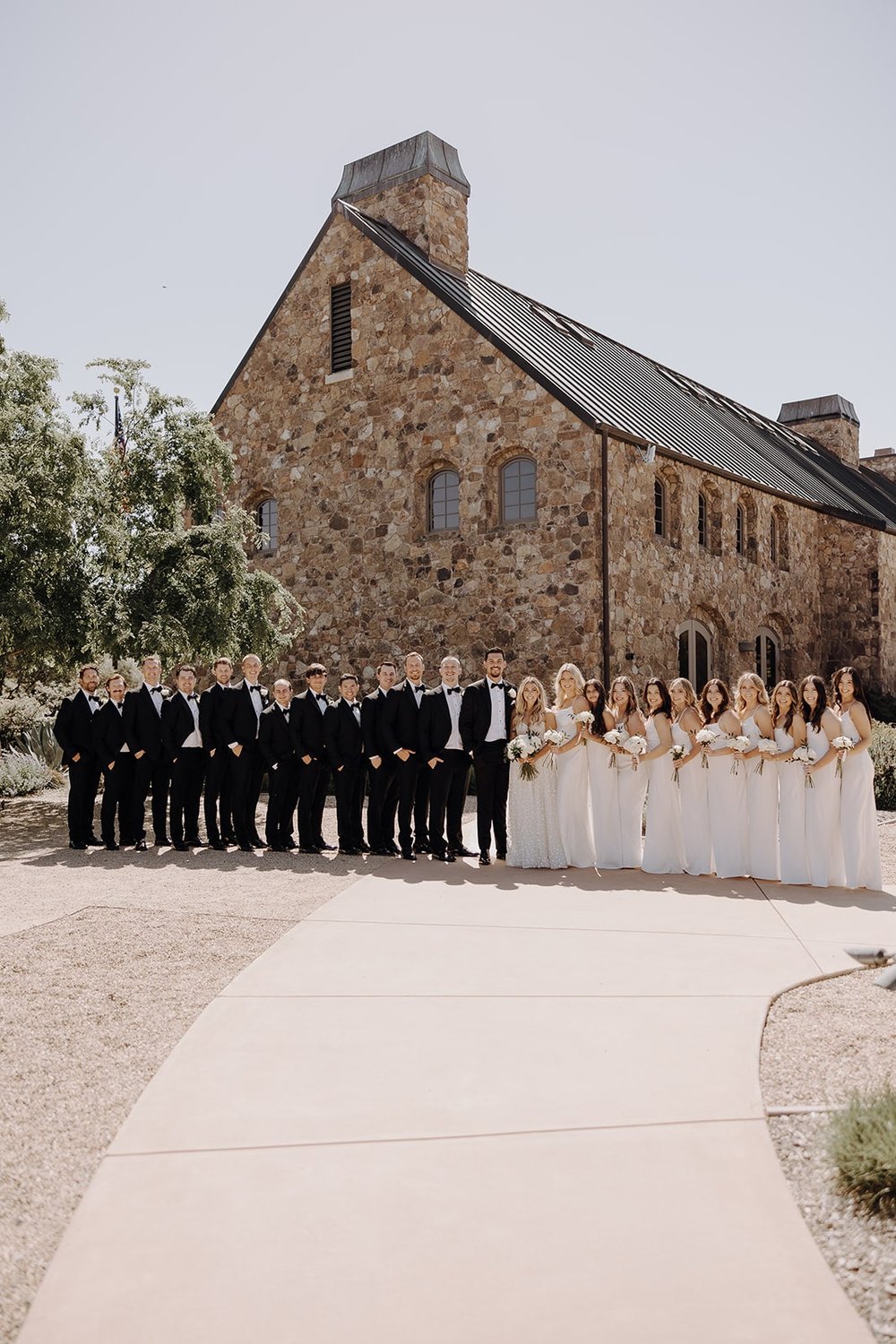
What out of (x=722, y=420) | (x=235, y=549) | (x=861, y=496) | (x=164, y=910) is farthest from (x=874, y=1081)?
(x=861, y=496)

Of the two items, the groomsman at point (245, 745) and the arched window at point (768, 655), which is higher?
the arched window at point (768, 655)

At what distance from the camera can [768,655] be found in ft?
81.9

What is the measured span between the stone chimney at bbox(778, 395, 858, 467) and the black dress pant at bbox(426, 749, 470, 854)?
32209 millimetres

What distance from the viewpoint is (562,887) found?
931 centimetres

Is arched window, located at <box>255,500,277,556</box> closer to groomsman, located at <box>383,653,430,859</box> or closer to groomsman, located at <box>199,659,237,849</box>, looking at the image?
groomsman, located at <box>199,659,237,849</box>

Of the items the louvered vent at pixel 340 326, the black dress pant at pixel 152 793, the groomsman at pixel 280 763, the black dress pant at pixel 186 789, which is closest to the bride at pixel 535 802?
the groomsman at pixel 280 763

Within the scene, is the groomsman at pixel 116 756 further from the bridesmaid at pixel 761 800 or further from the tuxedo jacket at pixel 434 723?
the bridesmaid at pixel 761 800

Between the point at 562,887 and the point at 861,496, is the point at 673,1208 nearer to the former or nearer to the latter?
the point at 562,887

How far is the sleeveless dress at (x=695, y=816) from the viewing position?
10133 mm

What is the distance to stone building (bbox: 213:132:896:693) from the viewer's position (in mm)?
19078

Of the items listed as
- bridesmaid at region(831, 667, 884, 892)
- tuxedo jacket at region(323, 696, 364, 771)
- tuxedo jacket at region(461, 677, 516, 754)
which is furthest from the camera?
tuxedo jacket at region(323, 696, 364, 771)

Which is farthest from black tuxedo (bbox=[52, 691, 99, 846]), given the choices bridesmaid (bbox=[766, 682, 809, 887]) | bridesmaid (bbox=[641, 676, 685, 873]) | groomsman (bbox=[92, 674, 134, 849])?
bridesmaid (bbox=[766, 682, 809, 887])

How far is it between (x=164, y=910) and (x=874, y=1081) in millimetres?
5301

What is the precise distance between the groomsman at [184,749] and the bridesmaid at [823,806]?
645 centimetres
